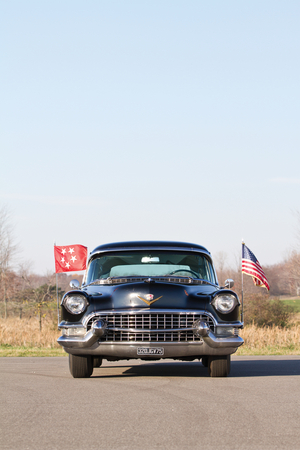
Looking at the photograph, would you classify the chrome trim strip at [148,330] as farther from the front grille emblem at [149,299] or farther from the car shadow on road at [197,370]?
the car shadow on road at [197,370]

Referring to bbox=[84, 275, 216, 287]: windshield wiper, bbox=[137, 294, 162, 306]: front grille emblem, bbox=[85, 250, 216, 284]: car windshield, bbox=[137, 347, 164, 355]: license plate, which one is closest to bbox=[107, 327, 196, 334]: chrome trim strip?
bbox=[137, 347, 164, 355]: license plate

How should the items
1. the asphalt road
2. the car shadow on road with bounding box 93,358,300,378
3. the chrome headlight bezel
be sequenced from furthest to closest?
the car shadow on road with bounding box 93,358,300,378, the chrome headlight bezel, the asphalt road

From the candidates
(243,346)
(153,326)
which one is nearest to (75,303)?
(153,326)

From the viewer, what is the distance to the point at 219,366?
8516mm

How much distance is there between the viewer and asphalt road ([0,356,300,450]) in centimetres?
480

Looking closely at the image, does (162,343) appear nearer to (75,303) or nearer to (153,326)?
(153,326)

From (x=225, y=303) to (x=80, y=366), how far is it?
2.26 m

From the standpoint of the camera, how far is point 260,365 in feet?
36.1

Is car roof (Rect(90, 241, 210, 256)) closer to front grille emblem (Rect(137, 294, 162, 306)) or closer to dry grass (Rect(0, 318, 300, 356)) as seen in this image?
front grille emblem (Rect(137, 294, 162, 306))

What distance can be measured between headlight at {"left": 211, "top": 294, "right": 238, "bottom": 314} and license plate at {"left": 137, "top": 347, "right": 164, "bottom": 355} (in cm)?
96

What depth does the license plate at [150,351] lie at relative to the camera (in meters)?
8.03

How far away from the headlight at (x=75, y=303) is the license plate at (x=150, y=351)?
0.97 metres

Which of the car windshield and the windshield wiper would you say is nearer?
the windshield wiper

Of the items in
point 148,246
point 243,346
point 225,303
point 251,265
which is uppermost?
point 148,246
